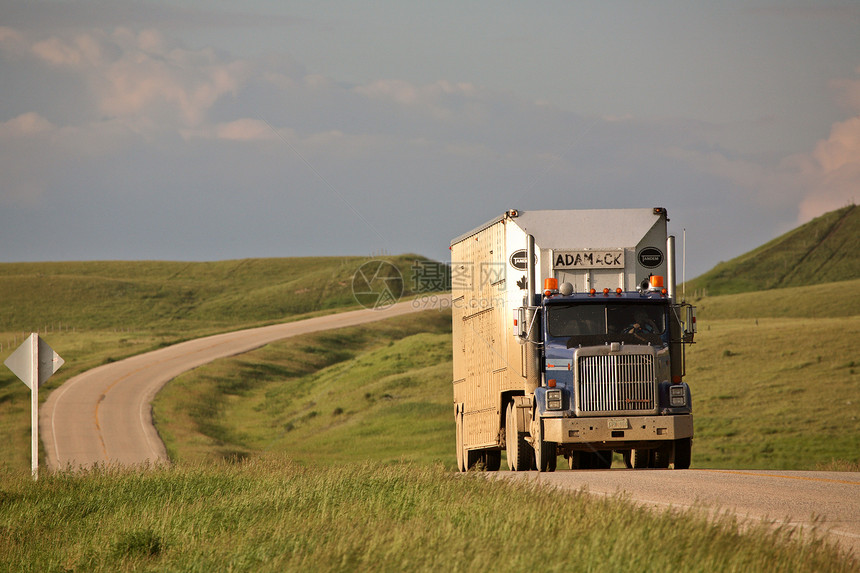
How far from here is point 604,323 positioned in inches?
709

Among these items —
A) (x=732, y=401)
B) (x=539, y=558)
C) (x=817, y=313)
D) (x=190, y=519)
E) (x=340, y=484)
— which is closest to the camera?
(x=539, y=558)

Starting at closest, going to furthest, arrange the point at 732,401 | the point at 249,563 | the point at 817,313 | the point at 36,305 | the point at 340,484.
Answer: the point at 249,563, the point at 340,484, the point at 732,401, the point at 817,313, the point at 36,305

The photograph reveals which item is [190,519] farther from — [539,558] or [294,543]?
[539,558]

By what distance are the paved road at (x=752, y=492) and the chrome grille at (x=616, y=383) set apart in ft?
4.06

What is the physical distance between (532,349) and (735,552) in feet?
31.8

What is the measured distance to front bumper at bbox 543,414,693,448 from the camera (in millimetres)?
17422

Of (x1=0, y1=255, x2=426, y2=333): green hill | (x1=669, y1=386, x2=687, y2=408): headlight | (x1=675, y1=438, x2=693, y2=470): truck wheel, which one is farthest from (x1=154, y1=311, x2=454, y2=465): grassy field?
(x1=0, y1=255, x2=426, y2=333): green hill

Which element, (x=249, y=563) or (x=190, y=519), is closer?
(x=249, y=563)

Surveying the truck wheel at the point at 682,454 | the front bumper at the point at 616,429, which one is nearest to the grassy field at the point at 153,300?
the truck wheel at the point at 682,454

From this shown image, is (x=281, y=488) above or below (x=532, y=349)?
below

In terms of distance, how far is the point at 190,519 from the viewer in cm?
1252

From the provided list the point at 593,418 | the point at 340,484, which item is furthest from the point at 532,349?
the point at 340,484

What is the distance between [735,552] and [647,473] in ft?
28.9

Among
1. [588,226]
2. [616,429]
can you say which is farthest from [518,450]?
[588,226]
